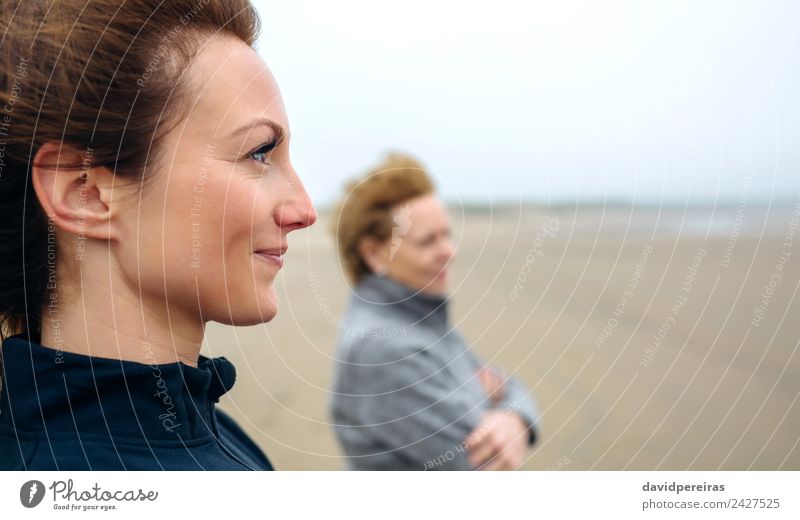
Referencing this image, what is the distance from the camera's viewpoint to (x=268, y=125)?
1.06 metres

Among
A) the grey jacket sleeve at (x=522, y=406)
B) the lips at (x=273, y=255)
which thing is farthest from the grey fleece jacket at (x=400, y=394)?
the lips at (x=273, y=255)

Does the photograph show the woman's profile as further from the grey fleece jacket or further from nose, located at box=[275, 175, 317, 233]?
the grey fleece jacket

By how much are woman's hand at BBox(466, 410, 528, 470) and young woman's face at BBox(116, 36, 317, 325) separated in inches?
45.1

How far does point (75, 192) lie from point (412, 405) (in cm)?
130

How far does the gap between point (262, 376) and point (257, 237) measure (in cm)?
491

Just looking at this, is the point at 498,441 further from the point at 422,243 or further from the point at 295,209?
the point at 295,209

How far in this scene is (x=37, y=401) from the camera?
0.98 metres

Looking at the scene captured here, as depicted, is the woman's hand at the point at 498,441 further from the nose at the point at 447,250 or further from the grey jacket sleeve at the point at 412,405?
the nose at the point at 447,250

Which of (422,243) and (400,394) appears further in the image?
(422,243)

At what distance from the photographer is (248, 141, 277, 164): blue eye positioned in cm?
106

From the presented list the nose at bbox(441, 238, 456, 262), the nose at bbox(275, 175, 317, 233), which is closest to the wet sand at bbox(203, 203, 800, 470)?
the nose at bbox(441, 238, 456, 262)

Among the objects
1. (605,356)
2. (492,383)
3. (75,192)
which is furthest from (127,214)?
(605,356)
